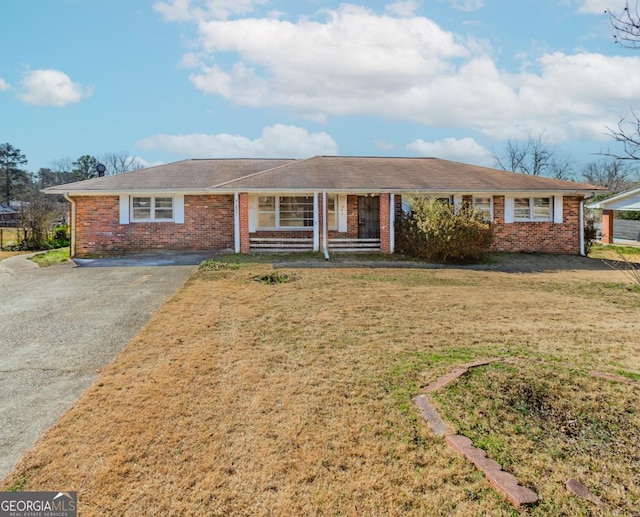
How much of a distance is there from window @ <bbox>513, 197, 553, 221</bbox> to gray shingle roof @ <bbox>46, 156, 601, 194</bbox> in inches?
28.1

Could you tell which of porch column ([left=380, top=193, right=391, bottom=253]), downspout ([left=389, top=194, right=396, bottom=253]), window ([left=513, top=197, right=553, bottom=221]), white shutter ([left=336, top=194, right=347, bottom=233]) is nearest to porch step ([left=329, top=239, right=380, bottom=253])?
porch column ([left=380, top=193, right=391, bottom=253])

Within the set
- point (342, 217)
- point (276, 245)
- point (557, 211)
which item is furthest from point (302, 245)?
point (557, 211)

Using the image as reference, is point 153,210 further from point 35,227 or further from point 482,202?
point 482,202

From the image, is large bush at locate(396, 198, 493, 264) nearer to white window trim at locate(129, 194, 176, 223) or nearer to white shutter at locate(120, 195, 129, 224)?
white window trim at locate(129, 194, 176, 223)

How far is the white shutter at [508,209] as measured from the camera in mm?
16859

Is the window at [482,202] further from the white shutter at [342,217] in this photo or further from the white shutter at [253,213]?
the white shutter at [253,213]

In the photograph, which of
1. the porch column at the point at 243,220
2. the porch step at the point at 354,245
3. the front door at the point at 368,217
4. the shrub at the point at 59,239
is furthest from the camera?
the shrub at the point at 59,239

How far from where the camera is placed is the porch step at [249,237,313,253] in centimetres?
1564

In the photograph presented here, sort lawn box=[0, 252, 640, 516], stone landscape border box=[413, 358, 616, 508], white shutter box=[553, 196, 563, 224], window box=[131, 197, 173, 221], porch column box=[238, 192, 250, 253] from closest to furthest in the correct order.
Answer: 1. stone landscape border box=[413, 358, 616, 508]
2. lawn box=[0, 252, 640, 516]
3. porch column box=[238, 192, 250, 253]
4. window box=[131, 197, 173, 221]
5. white shutter box=[553, 196, 563, 224]

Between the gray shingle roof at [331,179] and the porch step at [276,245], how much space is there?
1.92 m

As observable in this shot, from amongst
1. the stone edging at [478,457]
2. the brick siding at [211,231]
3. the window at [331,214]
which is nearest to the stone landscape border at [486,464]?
the stone edging at [478,457]

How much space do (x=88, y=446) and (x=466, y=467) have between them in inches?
108

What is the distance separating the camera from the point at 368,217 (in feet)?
57.9

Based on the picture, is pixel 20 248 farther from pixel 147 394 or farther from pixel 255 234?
pixel 147 394
